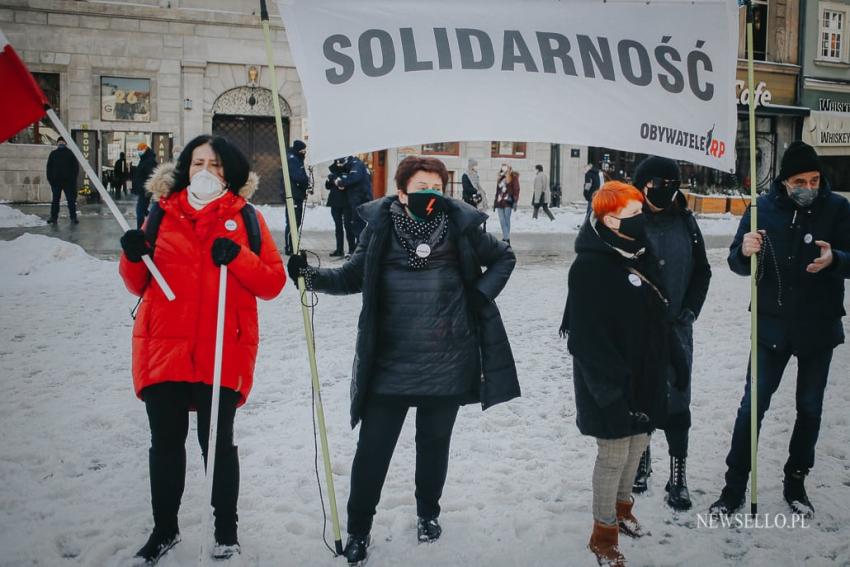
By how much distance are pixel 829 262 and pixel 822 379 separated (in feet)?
2.15

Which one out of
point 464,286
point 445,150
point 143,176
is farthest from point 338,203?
point 445,150

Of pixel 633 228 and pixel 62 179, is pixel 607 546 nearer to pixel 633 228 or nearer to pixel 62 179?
pixel 633 228

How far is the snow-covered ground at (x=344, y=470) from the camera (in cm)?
368

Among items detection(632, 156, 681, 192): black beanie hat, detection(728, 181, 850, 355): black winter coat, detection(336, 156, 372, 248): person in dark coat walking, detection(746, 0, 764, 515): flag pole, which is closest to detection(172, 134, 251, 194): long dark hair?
detection(632, 156, 681, 192): black beanie hat

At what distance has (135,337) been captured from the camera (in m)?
3.38

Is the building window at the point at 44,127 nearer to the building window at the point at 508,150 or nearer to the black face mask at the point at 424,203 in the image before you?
the building window at the point at 508,150

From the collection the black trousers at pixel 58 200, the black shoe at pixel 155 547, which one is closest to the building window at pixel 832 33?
the black trousers at pixel 58 200

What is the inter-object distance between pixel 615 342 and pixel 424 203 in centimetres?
109

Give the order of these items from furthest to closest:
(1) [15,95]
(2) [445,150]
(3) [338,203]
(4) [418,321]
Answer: (2) [445,150], (3) [338,203], (4) [418,321], (1) [15,95]

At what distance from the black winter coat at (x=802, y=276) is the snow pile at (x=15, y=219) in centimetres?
1552

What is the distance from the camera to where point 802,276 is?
4.14 metres

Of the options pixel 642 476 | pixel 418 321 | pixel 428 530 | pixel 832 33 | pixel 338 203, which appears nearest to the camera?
pixel 418 321

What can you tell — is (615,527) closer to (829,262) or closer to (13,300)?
(829,262)

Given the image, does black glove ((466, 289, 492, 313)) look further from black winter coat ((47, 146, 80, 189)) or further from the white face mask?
black winter coat ((47, 146, 80, 189))
